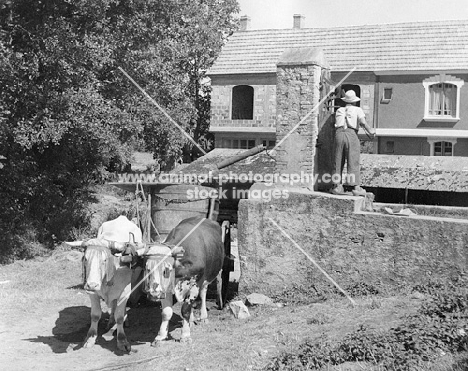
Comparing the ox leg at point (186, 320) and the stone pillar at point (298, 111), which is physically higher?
the stone pillar at point (298, 111)

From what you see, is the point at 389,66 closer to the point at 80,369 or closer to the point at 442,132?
the point at 442,132

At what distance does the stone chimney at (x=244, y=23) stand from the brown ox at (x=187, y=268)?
2701 cm

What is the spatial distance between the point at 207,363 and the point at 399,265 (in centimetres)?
361

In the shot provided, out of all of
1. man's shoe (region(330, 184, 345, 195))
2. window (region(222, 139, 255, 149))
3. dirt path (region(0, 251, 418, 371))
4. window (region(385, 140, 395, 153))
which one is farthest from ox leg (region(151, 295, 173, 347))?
window (region(222, 139, 255, 149))

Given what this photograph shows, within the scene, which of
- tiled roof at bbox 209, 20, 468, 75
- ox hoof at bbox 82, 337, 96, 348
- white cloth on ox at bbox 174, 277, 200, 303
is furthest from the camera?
tiled roof at bbox 209, 20, 468, 75

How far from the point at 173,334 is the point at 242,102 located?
26318 millimetres

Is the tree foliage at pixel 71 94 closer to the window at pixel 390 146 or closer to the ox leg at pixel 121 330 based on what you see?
the ox leg at pixel 121 330

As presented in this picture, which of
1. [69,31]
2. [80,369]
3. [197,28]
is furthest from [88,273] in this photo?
[197,28]

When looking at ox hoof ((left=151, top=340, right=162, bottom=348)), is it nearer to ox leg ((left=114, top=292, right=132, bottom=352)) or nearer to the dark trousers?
ox leg ((left=114, top=292, right=132, bottom=352))

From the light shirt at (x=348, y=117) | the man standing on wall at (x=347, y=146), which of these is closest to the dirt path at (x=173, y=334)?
the man standing on wall at (x=347, y=146)

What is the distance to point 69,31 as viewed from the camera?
17.7 metres

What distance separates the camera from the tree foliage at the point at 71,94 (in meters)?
17.4

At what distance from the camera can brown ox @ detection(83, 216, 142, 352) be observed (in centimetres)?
1038

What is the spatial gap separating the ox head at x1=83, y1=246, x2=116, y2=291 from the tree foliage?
721 centimetres
